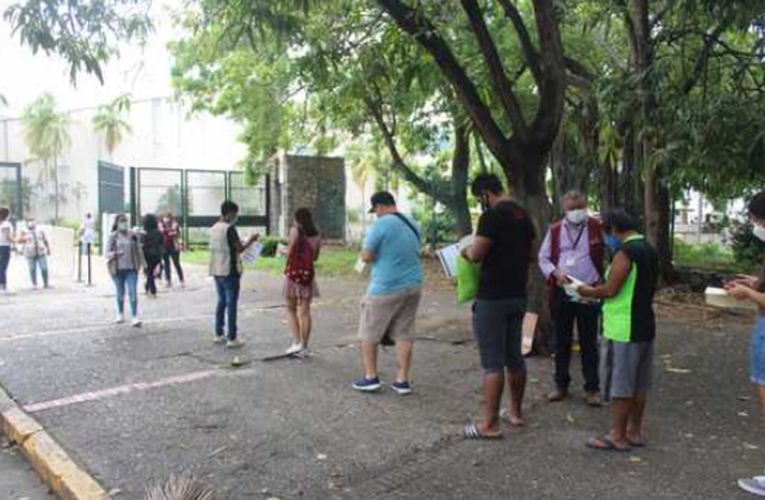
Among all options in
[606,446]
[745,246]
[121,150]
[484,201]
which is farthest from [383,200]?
[121,150]

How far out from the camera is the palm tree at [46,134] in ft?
146

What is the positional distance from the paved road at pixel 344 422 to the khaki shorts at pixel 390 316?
53cm

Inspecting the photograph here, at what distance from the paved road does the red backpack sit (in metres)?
0.86

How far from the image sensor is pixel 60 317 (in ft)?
35.8

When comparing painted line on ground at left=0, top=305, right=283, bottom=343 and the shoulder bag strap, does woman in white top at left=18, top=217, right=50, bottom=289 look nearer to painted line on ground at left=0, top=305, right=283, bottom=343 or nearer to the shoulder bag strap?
painted line on ground at left=0, top=305, right=283, bottom=343

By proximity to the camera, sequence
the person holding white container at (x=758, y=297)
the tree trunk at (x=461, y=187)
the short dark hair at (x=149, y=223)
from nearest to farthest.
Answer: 1. the person holding white container at (x=758, y=297)
2. the short dark hair at (x=149, y=223)
3. the tree trunk at (x=461, y=187)

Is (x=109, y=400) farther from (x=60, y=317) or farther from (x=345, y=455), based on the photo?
(x=60, y=317)

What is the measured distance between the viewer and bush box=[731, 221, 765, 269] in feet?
50.2

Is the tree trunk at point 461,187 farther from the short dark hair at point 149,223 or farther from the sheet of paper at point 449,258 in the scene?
the sheet of paper at point 449,258

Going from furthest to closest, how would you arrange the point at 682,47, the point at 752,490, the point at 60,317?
the point at 60,317 → the point at 682,47 → the point at 752,490

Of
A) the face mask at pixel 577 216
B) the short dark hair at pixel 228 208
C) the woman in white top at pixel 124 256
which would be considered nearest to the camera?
the face mask at pixel 577 216

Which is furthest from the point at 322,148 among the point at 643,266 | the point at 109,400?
the point at 643,266

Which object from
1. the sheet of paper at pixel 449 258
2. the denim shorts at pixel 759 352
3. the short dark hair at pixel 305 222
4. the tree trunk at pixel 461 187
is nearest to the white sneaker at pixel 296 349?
the short dark hair at pixel 305 222

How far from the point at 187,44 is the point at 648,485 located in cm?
1523
